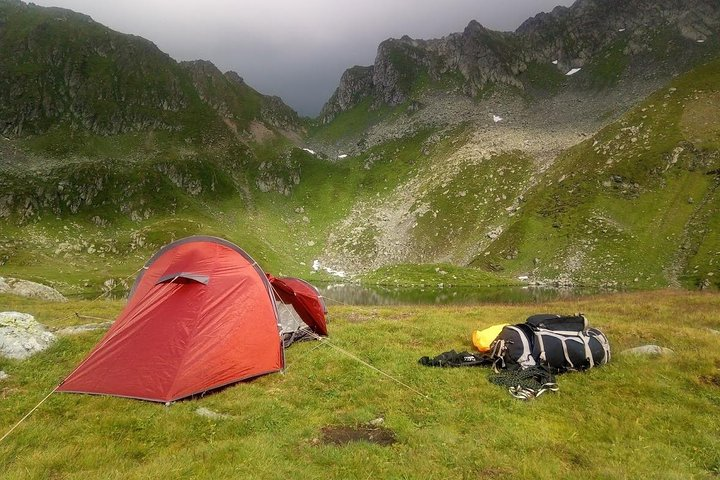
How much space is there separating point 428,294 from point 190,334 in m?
49.7

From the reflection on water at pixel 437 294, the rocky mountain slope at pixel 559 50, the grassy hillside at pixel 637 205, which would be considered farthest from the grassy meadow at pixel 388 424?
the rocky mountain slope at pixel 559 50

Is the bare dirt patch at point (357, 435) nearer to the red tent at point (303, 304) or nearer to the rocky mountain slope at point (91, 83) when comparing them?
the red tent at point (303, 304)

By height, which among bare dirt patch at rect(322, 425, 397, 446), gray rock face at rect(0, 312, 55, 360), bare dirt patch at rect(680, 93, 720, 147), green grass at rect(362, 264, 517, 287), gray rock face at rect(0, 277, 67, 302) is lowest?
green grass at rect(362, 264, 517, 287)

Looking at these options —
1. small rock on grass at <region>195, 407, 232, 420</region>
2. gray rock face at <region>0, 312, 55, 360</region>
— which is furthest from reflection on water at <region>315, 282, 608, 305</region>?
small rock on grass at <region>195, 407, 232, 420</region>

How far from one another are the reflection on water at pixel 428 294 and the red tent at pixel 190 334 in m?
36.2

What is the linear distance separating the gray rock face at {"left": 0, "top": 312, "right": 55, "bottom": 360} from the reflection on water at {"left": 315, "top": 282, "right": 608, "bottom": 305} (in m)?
35.4

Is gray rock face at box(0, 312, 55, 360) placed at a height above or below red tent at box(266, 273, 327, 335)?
below

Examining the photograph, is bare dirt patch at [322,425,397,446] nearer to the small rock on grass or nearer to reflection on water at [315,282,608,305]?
the small rock on grass

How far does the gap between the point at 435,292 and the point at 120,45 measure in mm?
137430

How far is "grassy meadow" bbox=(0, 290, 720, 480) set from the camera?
7.28 m

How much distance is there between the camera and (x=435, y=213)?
9350 cm

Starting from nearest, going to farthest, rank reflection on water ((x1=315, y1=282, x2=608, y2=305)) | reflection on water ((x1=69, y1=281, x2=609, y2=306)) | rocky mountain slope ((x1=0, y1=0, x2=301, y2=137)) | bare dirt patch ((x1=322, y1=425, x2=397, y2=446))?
bare dirt patch ((x1=322, y1=425, x2=397, y2=446)), reflection on water ((x1=315, y1=282, x2=608, y2=305)), reflection on water ((x1=69, y1=281, x2=609, y2=306)), rocky mountain slope ((x1=0, y1=0, x2=301, y2=137))

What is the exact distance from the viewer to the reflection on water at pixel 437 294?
5100 centimetres

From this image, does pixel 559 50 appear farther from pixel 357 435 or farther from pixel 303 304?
pixel 357 435
